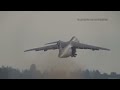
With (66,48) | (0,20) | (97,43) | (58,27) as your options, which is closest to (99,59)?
(97,43)

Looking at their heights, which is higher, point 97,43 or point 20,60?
point 97,43

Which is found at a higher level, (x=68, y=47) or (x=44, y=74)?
(x=68, y=47)

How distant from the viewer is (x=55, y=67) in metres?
3.38

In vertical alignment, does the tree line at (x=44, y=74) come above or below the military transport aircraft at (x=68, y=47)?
below

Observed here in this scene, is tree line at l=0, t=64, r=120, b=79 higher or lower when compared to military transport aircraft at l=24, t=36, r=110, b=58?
lower

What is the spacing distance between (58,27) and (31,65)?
656mm

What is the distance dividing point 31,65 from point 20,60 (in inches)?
6.7
